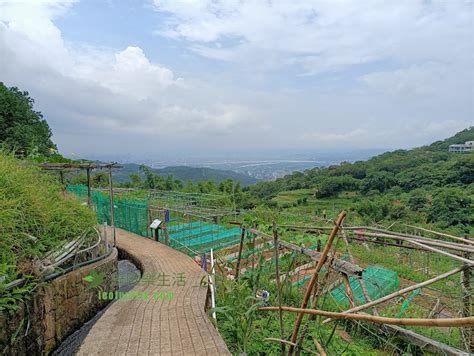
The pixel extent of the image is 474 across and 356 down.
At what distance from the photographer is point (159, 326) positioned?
4809mm

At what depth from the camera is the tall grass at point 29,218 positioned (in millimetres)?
4250

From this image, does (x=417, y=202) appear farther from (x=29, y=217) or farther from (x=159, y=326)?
(x=29, y=217)

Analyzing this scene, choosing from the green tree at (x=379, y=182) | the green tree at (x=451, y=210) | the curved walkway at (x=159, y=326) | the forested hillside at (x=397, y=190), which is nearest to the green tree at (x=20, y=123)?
the curved walkway at (x=159, y=326)

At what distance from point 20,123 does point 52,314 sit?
79.4ft

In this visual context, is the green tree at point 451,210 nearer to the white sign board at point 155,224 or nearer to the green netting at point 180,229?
the green netting at point 180,229

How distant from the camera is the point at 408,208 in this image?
31.5 meters

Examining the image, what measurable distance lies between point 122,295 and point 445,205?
2964 cm

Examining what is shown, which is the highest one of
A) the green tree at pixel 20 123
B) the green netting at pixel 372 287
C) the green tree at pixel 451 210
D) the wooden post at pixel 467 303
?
the green tree at pixel 20 123

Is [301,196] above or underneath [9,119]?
underneath

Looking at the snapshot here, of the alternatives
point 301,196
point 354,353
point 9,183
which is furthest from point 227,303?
point 301,196

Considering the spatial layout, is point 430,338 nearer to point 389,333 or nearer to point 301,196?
point 389,333

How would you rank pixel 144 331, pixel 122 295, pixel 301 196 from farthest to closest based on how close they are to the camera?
pixel 301 196 → pixel 122 295 → pixel 144 331

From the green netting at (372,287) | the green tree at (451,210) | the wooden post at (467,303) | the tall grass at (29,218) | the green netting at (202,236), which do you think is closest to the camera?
the wooden post at (467,303)

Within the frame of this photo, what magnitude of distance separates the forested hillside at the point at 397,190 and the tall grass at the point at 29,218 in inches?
798
